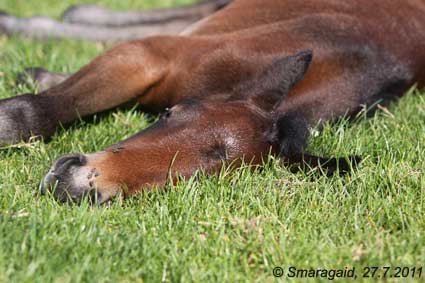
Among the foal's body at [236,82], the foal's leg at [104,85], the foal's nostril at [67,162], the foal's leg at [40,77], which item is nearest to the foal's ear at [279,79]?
the foal's body at [236,82]

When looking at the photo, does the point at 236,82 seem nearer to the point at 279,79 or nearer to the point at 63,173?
the point at 279,79

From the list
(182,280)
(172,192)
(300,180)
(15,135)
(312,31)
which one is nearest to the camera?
(182,280)

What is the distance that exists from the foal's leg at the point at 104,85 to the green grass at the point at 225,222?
6.2 inches

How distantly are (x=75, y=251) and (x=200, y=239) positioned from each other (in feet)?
1.79

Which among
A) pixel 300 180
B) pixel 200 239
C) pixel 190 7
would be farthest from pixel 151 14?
pixel 200 239

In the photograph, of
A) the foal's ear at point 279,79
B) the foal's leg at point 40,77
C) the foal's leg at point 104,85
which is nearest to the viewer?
the foal's ear at point 279,79

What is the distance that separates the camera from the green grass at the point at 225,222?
3.05 m

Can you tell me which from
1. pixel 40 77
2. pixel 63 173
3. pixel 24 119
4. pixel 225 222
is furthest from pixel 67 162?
pixel 40 77

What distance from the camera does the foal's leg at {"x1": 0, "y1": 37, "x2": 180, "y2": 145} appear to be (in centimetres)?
437

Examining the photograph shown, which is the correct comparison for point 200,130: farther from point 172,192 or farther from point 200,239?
point 200,239

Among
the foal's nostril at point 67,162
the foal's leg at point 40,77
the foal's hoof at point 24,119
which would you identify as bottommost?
the foal's leg at point 40,77

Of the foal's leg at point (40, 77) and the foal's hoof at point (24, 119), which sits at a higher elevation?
the foal's hoof at point (24, 119)

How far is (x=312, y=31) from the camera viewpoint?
482cm

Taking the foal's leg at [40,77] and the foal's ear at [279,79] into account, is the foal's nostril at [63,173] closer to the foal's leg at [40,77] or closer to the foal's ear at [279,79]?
the foal's ear at [279,79]
